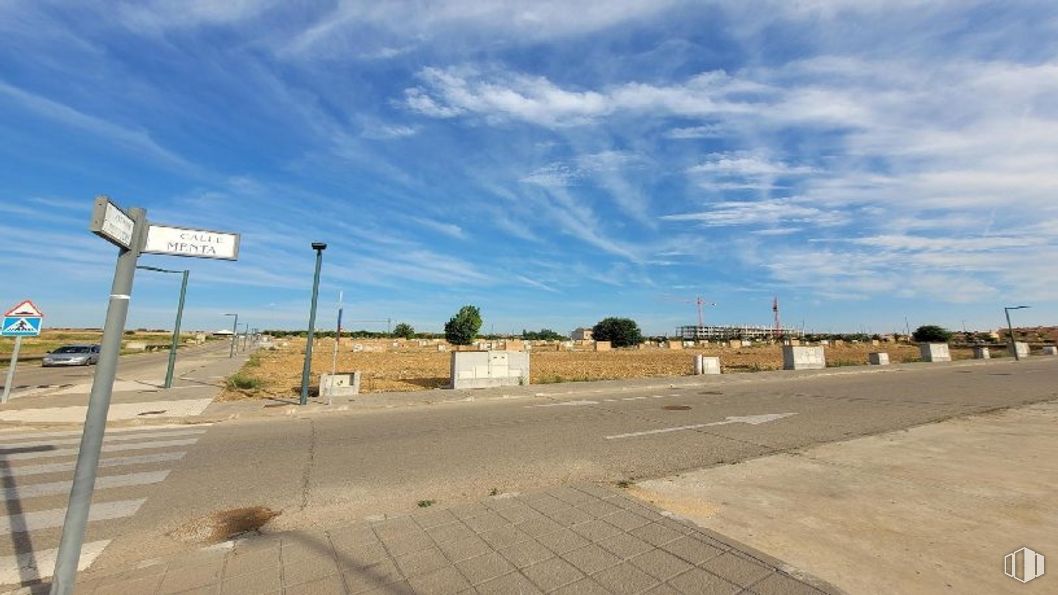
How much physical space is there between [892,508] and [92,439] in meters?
7.16

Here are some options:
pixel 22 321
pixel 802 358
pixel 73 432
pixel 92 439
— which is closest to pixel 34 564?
pixel 92 439

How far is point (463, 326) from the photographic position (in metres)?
85.3

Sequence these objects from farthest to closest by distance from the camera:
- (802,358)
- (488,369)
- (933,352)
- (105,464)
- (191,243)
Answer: (933,352), (802,358), (488,369), (105,464), (191,243)

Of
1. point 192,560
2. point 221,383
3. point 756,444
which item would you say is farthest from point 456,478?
point 221,383

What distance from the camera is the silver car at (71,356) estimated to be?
3069 cm

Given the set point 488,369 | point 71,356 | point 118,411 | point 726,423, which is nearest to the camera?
point 726,423

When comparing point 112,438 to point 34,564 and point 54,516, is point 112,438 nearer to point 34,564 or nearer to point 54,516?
point 54,516

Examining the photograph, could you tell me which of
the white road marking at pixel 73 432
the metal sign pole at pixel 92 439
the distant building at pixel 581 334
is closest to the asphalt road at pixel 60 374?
the white road marking at pixel 73 432

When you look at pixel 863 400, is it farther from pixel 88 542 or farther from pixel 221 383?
pixel 221 383

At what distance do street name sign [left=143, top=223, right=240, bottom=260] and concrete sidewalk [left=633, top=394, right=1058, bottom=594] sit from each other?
5134 millimetres

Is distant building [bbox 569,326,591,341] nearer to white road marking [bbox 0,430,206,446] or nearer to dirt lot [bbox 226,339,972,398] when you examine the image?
dirt lot [bbox 226,339,972,398]

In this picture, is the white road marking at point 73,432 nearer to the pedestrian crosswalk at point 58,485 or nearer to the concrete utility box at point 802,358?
the pedestrian crosswalk at point 58,485

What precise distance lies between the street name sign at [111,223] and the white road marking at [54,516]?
12.8ft

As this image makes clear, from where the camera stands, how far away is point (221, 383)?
19.6 meters
